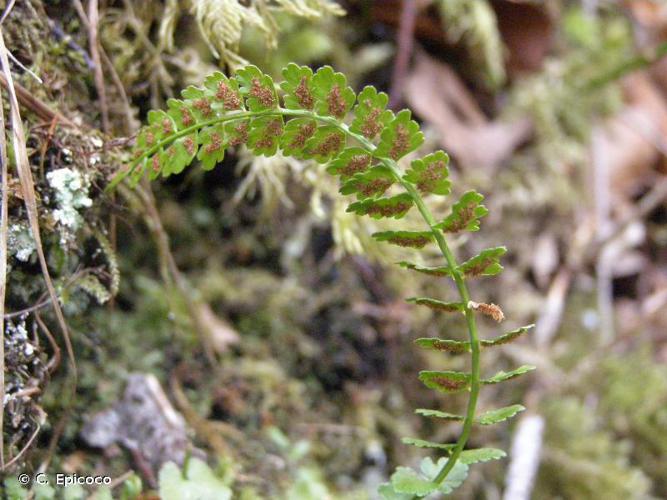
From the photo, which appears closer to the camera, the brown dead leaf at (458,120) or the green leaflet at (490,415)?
the green leaflet at (490,415)

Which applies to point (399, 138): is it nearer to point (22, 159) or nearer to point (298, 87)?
point (298, 87)

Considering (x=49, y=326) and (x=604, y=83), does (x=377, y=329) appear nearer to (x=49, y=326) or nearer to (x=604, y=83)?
(x=49, y=326)

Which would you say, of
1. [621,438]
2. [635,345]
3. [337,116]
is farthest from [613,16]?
[337,116]

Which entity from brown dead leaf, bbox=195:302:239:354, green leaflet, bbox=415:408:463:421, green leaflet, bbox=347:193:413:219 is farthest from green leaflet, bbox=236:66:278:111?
brown dead leaf, bbox=195:302:239:354

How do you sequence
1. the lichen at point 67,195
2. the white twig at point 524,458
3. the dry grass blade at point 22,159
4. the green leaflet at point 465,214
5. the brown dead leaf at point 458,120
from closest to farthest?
1. the green leaflet at point 465,214
2. the dry grass blade at point 22,159
3. the lichen at point 67,195
4. the white twig at point 524,458
5. the brown dead leaf at point 458,120

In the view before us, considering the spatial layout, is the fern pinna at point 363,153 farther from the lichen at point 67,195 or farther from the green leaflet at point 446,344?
the lichen at point 67,195

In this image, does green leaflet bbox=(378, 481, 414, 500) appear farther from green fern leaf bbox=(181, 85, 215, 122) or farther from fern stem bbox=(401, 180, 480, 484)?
green fern leaf bbox=(181, 85, 215, 122)

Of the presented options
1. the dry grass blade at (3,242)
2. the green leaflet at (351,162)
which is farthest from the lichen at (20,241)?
the green leaflet at (351,162)
